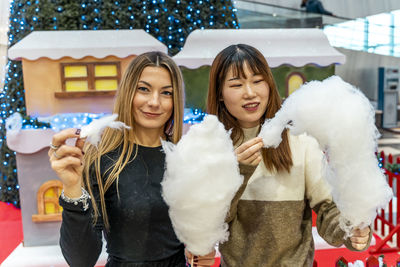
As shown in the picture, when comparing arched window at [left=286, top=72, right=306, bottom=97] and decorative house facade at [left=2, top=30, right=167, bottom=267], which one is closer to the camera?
decorative house facade at [left=2, top=30, right=167, bottom=267]

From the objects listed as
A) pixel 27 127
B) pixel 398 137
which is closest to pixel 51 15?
pixel 27 127

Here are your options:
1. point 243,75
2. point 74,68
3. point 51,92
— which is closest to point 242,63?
point 243,75

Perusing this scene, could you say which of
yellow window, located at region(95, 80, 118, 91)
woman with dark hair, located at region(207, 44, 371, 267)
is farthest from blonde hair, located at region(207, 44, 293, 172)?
yellow window, located at region(95, 80, 118, 91)

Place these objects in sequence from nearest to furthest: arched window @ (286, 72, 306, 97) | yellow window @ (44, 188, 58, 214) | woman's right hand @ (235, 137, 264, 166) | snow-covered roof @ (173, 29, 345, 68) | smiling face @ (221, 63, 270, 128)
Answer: woman's right hand @ (235, 137, 264, 166)
smiling face @ (221, 63, 270, 128)
yellow window @ (44, 188, 58, 214)
snow-covered roof @ (173, 29, 345, 68)
arched window @ (286, 72, 306, 97)

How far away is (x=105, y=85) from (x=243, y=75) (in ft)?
7.81

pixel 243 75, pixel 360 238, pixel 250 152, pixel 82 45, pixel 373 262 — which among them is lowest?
pixel 373 262

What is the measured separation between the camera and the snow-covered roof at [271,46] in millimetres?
3537

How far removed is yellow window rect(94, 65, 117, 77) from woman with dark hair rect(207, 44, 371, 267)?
2.23m

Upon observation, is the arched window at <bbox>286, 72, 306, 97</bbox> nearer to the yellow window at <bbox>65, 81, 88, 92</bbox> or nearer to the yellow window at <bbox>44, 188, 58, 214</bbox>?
the yellow window at <bbox>65, 81, 88, 92</bbox>

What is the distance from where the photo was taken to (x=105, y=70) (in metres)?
3.32

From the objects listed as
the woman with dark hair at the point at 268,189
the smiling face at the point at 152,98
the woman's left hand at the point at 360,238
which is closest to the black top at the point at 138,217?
the smiling face at the point at 152,98

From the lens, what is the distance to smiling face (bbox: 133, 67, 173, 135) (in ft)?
4.17

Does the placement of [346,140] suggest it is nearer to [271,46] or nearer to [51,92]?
[271,46]

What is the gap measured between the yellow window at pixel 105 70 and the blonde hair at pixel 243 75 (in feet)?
7.25
